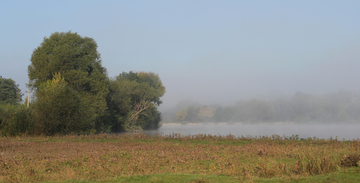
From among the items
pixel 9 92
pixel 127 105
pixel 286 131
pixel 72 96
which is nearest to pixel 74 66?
pixel 72 96

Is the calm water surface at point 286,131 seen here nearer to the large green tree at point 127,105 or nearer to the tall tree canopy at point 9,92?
the large green tree at point 127,105

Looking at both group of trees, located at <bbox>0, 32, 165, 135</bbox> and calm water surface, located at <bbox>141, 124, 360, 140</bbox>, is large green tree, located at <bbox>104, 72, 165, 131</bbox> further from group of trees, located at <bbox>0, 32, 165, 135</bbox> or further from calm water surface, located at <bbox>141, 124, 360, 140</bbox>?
calm water surface, located at <bbox>141, 124, 360, 140</bbox>

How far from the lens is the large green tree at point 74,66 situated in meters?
39.9

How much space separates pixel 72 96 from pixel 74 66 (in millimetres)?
14792

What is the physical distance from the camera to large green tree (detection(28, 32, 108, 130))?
39938 millimetres

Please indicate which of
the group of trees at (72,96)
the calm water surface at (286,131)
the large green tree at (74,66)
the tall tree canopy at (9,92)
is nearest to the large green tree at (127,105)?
the group of trees at (72,96)

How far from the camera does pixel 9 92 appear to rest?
70.0m

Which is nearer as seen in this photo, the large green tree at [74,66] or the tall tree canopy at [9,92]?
the large green tree at [74,66]

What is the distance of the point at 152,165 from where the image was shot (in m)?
10.2

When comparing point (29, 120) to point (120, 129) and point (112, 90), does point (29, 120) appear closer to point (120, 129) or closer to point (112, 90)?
point (112, 90)

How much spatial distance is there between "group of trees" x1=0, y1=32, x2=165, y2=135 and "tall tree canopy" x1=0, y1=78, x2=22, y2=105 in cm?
24

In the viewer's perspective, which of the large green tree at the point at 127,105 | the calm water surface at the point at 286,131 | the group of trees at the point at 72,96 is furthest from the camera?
the large green tree at the point at 127,105

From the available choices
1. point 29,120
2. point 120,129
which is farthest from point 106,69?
point 29,120

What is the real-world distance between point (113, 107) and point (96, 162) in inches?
1804
